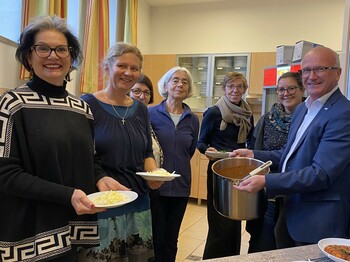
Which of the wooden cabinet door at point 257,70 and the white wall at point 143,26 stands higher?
the white wall at point 143,26

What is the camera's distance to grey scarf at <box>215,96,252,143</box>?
2.35 metres

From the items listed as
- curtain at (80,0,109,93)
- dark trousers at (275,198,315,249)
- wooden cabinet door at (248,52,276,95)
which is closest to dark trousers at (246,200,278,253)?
dark trousers at (275,198,315,249)

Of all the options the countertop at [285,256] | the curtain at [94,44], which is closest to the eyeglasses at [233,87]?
the curtain at [94,44]

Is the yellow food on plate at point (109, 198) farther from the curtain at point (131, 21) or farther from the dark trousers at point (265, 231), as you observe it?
the curtain at point (131, 21)

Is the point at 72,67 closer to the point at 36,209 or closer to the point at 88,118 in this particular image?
the point at 88,118

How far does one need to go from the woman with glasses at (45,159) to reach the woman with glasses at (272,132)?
1185 millimetres

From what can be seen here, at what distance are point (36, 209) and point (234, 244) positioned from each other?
5.10 feet

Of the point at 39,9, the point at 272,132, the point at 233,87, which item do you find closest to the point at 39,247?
the point at 272,132

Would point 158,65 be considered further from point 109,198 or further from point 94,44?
point 109,198

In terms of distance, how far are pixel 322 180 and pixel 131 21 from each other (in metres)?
3.65

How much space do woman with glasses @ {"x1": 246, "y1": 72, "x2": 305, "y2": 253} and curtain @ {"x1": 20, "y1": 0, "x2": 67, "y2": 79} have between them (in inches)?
75.8

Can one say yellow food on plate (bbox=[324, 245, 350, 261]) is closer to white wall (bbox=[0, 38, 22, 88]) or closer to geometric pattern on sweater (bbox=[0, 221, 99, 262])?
geometric pattern on sweater (bbox=[0, 221, 99, 262])

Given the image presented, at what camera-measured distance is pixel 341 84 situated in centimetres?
237

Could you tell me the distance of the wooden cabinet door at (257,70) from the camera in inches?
163
